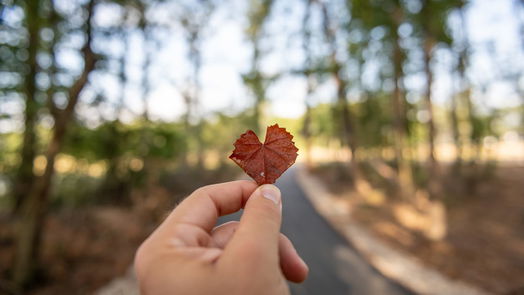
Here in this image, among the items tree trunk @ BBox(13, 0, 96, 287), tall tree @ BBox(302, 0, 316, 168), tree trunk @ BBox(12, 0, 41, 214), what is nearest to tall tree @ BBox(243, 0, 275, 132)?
tall tree @ BBox(302, 0, 316, 168)

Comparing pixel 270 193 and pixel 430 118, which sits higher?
pixel 430 118

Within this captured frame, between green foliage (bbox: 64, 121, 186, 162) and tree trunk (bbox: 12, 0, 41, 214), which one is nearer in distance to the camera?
tree trunk (bbox: 12, 0, 41, 214)

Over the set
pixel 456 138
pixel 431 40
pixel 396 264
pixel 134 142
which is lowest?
pixel 396 264

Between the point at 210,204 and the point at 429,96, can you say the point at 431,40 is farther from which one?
the point at 210,204

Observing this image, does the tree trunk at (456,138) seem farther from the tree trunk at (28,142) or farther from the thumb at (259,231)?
the tree trunk at (28,142)

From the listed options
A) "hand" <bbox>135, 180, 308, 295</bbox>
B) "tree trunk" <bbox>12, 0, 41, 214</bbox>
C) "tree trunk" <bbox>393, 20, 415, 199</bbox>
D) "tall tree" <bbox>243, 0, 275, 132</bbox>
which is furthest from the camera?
"tall tree" <bbox>243, 0, 275, 132</bbox>

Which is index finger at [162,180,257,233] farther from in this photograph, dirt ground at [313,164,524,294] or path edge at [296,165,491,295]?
dirt ground at [313,164,524,294]

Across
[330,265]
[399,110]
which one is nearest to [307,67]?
[399,110]
